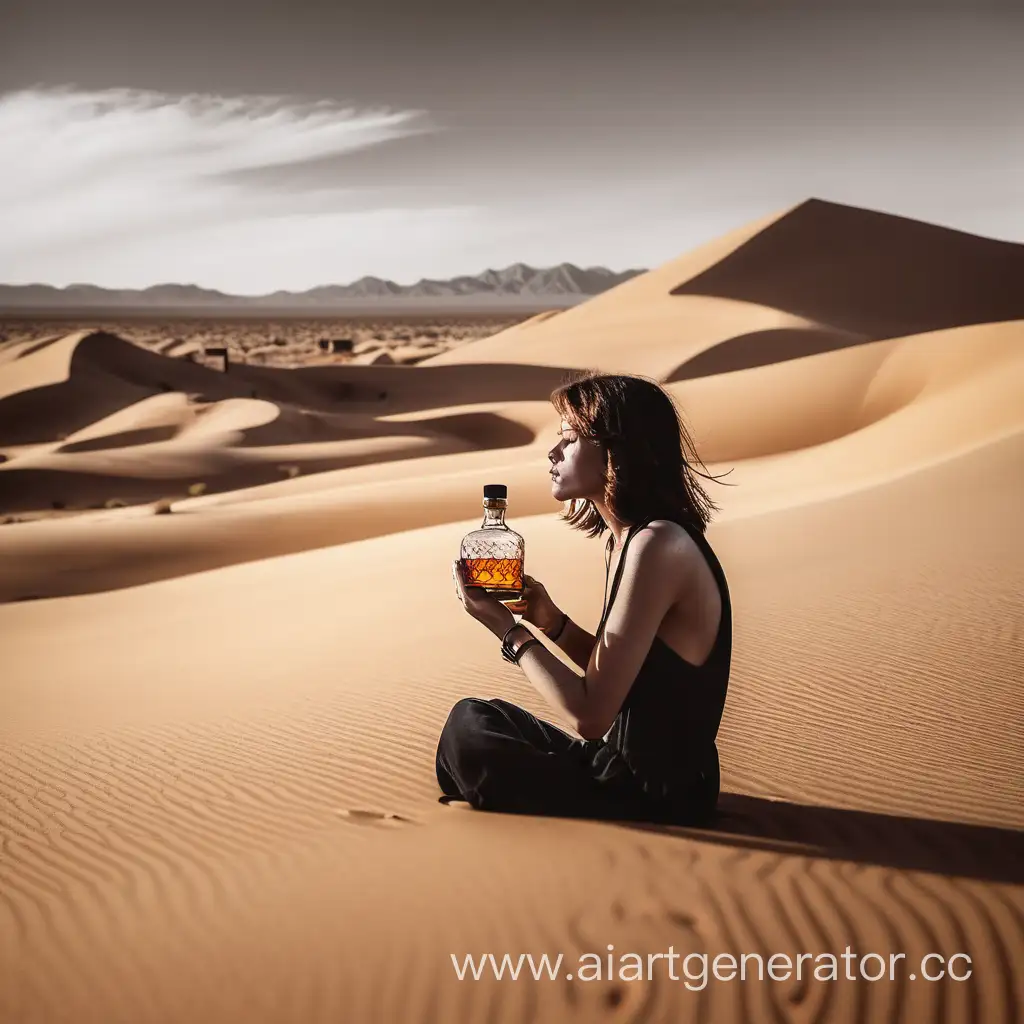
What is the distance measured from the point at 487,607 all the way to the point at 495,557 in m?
0.17

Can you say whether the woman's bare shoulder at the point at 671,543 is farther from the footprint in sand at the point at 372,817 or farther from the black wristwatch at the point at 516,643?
the footprint in sand at the point at 372,817

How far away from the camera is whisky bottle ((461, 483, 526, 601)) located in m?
3.16

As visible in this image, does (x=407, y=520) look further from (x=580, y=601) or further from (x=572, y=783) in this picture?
(x=572, y=783)

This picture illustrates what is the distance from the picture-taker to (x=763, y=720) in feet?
19.1

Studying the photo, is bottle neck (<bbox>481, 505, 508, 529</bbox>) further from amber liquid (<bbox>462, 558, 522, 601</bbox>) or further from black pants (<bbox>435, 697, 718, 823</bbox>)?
black pants (<bbox>435, 697, 718, 823</bbox>)

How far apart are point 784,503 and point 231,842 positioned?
1018 centimetres

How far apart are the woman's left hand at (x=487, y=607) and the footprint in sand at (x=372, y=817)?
1192 mm

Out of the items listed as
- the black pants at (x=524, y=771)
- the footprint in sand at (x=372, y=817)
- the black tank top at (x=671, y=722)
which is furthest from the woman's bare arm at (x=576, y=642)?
the footprint in sand at (x=372, y=817)

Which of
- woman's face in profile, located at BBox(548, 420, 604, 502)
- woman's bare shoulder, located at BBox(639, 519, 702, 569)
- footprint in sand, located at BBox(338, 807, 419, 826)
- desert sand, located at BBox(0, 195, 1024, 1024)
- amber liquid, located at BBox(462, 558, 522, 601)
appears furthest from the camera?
footprint in sand, located at BBox(338, 807, 419, 826)

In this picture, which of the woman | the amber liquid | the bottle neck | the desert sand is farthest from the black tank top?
the bottle neck

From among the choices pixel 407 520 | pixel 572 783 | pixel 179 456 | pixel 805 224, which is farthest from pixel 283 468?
pixel 805 224

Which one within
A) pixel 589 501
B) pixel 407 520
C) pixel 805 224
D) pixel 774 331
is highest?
pixel 805 224

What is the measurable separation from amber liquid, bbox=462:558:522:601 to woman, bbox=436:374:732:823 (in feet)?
0.11

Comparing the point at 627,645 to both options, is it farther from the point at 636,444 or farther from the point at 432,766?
the point at 432,766
